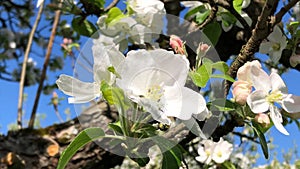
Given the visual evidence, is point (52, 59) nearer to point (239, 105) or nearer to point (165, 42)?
point (165, 42)

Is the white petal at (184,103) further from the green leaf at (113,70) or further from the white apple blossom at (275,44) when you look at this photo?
the white apple blossom at (275,44)

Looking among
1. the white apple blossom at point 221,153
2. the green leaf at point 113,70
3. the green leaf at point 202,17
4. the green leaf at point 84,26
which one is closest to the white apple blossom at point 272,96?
the green leaf at point 113,70

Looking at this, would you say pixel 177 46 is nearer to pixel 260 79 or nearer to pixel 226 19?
pixel 260 79

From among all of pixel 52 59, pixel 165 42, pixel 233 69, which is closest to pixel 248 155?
pixel 52 59

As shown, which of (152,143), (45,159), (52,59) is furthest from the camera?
(52,59)

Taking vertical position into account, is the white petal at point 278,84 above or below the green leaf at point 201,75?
below

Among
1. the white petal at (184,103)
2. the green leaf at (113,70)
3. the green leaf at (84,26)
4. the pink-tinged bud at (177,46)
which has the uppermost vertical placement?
the green leaf at (113,70)

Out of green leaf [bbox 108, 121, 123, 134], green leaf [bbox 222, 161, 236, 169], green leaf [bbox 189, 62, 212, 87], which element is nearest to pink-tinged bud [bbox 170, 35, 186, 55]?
green leaf [bbox 189, 62, 212, 87]
